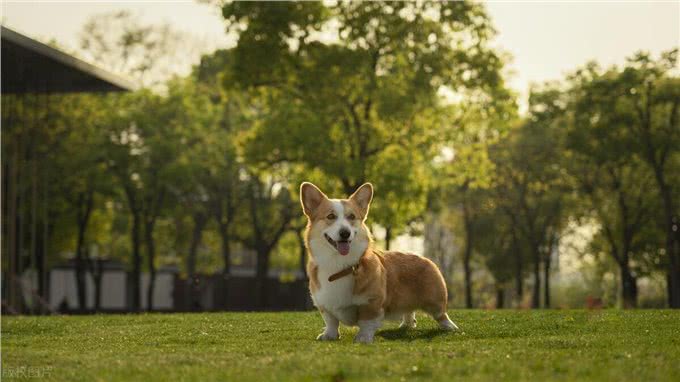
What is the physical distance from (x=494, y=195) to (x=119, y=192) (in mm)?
18672

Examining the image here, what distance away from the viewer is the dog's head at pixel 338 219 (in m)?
12.1

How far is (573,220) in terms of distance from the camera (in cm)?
5772

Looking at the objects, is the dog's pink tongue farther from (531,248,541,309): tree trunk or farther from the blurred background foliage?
(531,248,541,309): tree trunk

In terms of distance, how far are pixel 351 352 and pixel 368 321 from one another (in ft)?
4.69

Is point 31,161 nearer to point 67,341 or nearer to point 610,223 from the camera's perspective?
point 610,223

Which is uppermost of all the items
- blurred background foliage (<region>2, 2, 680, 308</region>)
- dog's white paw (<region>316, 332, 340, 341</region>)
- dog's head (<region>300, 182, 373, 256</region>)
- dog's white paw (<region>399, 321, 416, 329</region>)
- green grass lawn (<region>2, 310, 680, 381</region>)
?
blurred background foliage (<region>2, 2, 680, 308</region>)

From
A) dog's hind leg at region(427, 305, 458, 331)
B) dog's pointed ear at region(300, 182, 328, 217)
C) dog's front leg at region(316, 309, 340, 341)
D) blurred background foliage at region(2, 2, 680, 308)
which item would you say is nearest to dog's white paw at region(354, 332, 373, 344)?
dog's front leg at region(316, 309, 340, 341)

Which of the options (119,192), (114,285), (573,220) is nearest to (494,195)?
(573,220)

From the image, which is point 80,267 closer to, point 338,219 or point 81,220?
point 81,220

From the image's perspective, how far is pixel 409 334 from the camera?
1352 cm

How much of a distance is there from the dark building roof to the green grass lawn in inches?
765

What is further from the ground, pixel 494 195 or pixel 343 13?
pixel 343 13

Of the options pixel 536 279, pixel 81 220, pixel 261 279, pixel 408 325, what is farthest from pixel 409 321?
pixel 536 279

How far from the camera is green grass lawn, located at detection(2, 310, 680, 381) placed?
9742mm
